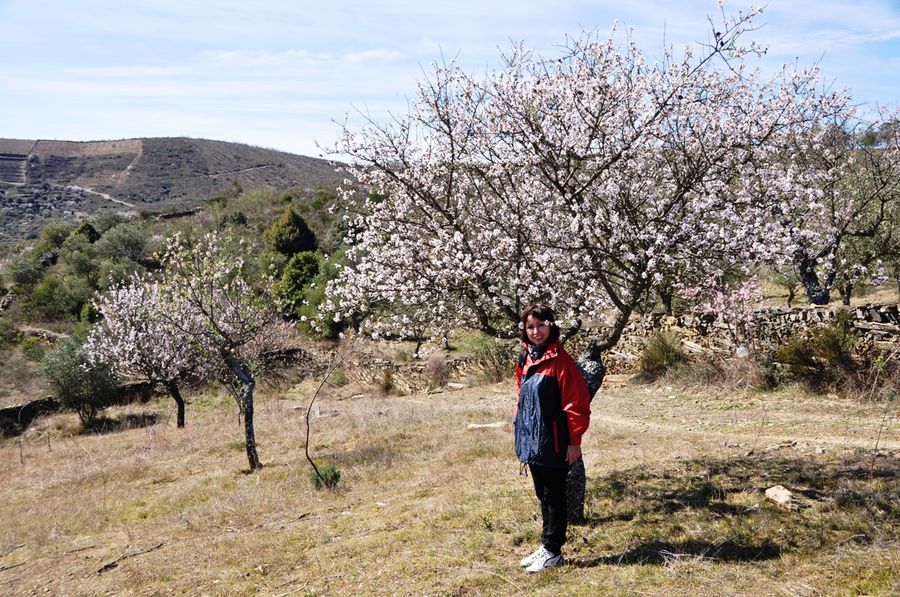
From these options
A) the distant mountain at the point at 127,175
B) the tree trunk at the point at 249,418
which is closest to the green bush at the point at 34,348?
the tree trunk at the point at 249,418

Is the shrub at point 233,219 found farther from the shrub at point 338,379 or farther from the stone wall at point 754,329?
the stone wall at point 754,329

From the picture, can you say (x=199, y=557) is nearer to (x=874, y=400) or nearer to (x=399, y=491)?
(x=399, y=491)

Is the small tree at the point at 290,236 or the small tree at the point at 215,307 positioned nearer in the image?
the small tree at the point at 215,307

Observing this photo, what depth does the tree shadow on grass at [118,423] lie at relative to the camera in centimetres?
2322

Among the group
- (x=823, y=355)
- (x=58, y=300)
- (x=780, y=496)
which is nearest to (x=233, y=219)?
(x=58, y=300)

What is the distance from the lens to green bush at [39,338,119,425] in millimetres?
24469

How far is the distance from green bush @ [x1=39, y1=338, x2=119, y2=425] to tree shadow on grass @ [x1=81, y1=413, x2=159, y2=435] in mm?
590

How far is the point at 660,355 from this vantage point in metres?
16.3

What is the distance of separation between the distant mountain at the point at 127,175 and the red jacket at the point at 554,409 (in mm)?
67526

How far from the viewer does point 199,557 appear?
6754 millimetres

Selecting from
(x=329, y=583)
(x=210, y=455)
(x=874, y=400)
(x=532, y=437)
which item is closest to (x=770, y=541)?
(x=532, y=437)

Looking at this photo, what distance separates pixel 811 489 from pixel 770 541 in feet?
5.13

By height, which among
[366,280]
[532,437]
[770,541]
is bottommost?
[770,541]

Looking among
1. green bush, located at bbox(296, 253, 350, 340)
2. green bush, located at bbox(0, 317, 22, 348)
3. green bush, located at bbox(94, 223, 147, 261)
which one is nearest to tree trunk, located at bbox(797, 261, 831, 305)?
green bush, located at bbox(296, 253, 350, 340)
